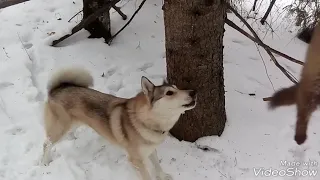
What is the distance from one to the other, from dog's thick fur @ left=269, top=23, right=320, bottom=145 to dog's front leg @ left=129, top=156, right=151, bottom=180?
3081mm

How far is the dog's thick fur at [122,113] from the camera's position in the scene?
10.4ft

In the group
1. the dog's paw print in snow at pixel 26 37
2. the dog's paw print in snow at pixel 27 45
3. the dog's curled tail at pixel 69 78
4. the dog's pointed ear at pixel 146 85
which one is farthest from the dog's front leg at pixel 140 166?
the dog's paw print in snow at pixel 26 37

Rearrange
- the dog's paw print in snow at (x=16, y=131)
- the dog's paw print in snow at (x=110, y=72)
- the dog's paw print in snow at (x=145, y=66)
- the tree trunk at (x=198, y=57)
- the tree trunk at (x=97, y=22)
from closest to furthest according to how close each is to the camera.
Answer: the tree trunk at (x=198, y=57) → the dog's paw print in snow at (x=16, y=131) → the dog's paw print in snow at (x=110, y=72) → the dog's paw print in snow at (x=145, y=66) → the tree trunk at (x=97, y=22)

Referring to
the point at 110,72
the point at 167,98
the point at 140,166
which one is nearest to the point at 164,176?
the point at 140,166

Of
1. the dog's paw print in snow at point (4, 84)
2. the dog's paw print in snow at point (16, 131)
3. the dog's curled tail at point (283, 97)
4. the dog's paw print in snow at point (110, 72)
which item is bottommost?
the dog's paw print in snow at point (16, 131)

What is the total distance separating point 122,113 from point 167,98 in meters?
0.45

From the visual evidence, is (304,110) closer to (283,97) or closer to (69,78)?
(283,97)

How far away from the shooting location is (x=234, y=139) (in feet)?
13.5

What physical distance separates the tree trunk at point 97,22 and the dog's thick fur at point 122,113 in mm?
1895

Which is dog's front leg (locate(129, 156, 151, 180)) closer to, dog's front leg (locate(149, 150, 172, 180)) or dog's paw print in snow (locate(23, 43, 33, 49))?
dog's front leg (locate(149, 150, 172, 180))

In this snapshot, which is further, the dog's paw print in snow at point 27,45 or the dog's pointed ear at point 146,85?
the dog's paw print in snow at point 27,45

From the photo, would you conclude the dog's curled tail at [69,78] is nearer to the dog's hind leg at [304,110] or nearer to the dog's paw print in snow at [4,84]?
the dog's paw print in snow at [4,84]

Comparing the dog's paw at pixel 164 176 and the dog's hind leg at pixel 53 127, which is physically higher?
the dog's hind leg at pixel 53 127

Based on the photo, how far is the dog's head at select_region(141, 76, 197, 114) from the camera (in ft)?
10.3
